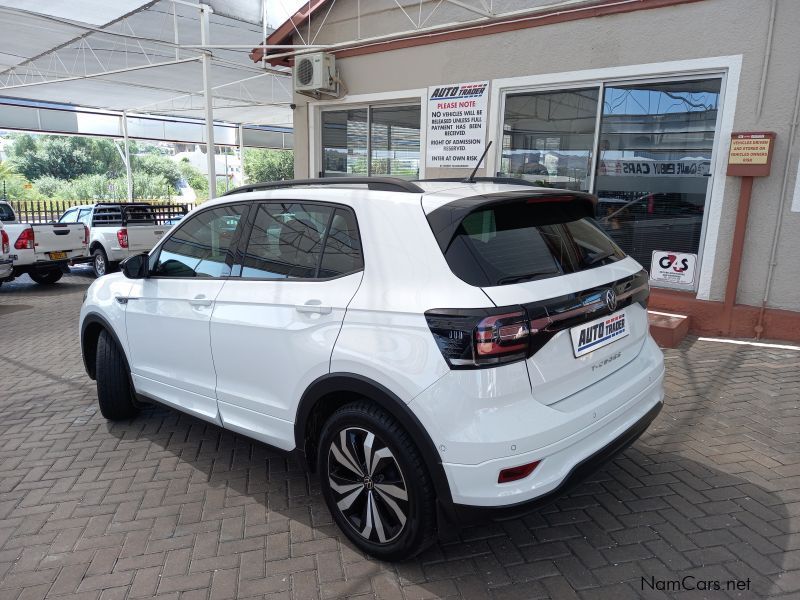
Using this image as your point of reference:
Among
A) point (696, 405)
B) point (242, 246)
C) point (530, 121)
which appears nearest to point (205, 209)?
point (242, 246)

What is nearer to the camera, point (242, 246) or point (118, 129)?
point (242, 246)

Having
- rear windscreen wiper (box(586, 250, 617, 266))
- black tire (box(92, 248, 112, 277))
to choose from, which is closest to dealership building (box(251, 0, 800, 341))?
rear windscreen wiper (box(586, 250, 617, 266))

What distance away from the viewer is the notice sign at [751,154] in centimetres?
554

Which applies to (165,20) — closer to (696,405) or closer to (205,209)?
(205,209)

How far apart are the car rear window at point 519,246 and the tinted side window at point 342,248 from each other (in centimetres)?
51

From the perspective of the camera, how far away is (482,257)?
2436 millimetres

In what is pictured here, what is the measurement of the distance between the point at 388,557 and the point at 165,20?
423 inches

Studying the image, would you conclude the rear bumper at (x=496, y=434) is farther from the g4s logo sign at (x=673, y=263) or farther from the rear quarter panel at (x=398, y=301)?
the g4s logo sign at (x=673, y=263)

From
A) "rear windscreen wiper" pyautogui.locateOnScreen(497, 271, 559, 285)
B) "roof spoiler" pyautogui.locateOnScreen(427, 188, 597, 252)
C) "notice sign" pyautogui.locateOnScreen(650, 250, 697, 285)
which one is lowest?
"notice sign" pyautogui.locateOnScreen(650, 250, 697, 285)

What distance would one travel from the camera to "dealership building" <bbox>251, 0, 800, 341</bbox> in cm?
570

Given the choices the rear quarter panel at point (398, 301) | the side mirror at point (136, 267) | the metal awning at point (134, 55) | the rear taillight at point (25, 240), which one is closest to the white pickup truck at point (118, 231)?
the rear taillight at point (25, 240)

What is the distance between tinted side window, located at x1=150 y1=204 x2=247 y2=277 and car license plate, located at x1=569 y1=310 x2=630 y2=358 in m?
2.01

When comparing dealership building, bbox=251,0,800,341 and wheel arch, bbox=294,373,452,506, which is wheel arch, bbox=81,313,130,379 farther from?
dealership building, bbox=251,0,800,341

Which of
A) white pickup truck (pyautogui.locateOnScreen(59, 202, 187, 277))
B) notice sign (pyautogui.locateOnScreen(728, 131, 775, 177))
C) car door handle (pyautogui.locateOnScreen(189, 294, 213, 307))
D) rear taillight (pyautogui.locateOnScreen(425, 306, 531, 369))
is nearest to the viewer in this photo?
rear taillight (pyautogui.locateOnScreen(425, 306, 531, 369))
